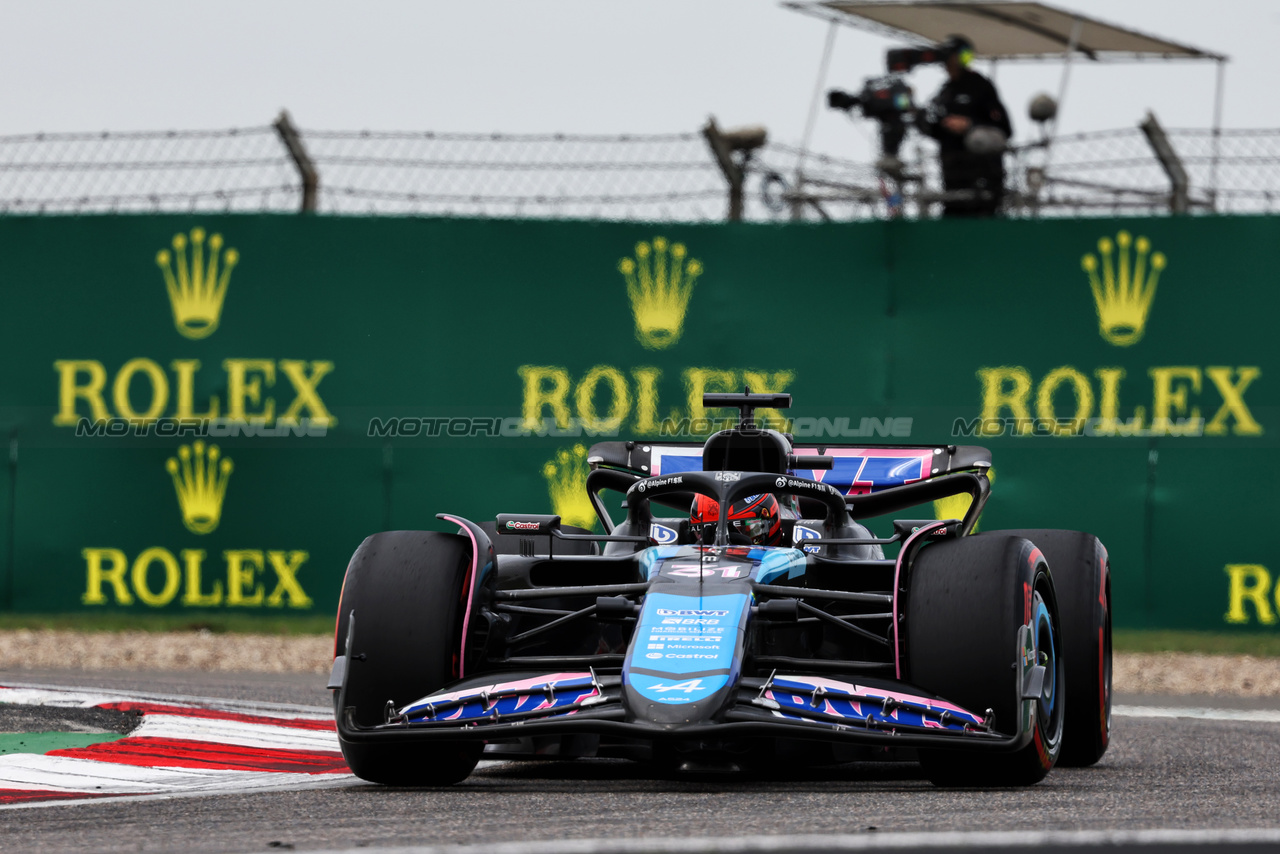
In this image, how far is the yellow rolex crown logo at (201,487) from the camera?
38.0ft

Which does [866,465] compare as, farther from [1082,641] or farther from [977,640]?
[977,640]

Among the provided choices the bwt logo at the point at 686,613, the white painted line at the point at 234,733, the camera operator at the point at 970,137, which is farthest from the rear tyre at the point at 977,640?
the camera operator at the point at 970,137

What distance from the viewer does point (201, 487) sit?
11.6 meters

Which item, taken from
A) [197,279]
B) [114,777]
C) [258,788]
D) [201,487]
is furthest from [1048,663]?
[197,279]

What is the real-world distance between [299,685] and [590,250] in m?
3.65

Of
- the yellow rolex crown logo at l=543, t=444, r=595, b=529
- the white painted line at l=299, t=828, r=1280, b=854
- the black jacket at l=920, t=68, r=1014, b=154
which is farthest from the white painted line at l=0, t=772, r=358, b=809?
the black jacket at l=920, t=68, r=1014, b=154

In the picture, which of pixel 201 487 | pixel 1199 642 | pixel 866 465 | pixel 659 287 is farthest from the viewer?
pixel 659 287

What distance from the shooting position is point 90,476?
38.4 ft

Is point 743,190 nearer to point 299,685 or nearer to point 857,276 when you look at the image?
point 857,276

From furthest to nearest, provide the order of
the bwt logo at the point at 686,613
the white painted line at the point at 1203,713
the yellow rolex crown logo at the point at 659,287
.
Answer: the yellow rolex crown logo at the point at 659,287, the white painted line at the point at 1203,713, the bwt logo at the point at 686,613

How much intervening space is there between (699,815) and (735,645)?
0.78m

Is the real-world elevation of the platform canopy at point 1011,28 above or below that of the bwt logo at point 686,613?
above

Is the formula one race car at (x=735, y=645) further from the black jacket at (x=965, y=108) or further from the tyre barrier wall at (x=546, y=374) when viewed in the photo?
the black jacket at (x=965, y=108)

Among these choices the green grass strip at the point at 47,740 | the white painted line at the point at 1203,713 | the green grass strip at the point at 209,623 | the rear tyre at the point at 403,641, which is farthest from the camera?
the green grass strip at the point at 209,623
